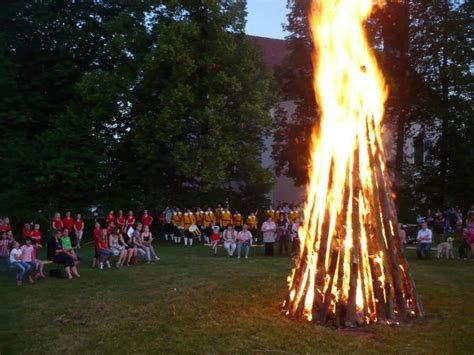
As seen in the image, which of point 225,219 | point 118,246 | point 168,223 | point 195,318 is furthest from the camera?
point 168,223

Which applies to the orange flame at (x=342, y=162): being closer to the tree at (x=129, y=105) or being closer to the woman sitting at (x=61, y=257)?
the woman sitting at (x=61, y=257)

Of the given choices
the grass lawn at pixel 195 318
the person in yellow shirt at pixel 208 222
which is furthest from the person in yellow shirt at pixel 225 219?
the grass lawn at pixel 195 318

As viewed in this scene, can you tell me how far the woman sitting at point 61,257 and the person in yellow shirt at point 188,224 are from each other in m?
10.4

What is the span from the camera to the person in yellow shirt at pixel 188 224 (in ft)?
79.7

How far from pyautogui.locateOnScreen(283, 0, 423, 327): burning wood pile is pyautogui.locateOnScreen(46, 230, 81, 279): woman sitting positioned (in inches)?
281

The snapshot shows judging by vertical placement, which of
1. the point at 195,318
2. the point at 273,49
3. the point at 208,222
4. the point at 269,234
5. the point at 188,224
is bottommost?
the point at 195,318

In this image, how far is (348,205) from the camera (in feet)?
28.2

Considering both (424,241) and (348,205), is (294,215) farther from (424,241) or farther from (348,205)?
(348,205)

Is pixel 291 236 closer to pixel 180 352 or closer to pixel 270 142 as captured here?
pixel 180 352

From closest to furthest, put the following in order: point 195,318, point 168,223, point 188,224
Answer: point 195,318 < point 188,224 < point 168,223

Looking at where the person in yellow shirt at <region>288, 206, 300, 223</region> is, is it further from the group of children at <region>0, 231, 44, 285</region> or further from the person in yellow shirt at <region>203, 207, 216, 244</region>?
the group of children at <region>0, 231, 44, 285</region>

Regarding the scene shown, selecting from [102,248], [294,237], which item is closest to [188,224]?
[294,237]

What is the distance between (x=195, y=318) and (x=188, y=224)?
52.2ft

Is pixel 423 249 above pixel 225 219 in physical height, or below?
below
